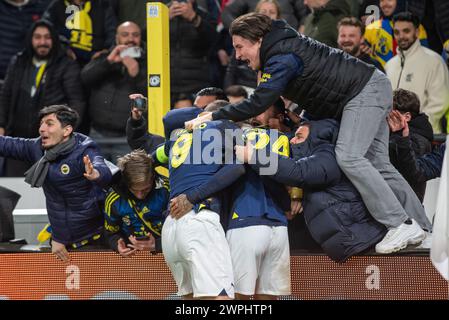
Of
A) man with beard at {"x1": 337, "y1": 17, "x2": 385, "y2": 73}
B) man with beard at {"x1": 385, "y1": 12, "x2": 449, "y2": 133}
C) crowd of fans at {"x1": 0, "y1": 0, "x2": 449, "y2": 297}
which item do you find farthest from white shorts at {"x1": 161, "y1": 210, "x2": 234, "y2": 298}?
man with beard at {"x1": 385, "y1": 12, "x2": 449, "y2": 133}

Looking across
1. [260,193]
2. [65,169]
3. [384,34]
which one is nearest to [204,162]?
[260,193]

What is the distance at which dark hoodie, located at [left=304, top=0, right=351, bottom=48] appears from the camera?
8703 mm

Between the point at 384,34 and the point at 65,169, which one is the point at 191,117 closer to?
the point at 65,169

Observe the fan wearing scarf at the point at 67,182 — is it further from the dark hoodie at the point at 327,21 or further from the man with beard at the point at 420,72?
the man with beard at the point at 420,72

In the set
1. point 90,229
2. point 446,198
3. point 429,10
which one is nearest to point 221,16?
point 429,10

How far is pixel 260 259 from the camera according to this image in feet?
20.3

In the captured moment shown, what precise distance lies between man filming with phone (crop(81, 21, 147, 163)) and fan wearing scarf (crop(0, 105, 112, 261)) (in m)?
1.83

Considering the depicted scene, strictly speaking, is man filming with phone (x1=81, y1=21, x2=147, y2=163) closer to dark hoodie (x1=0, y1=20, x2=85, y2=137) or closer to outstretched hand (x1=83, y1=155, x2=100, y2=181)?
dark hoodie (x1=0, y1=20, x2=85, y2=137)

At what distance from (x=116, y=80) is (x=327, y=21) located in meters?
2.01

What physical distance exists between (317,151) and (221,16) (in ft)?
10.7

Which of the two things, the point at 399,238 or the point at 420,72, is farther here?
the point at 420,72

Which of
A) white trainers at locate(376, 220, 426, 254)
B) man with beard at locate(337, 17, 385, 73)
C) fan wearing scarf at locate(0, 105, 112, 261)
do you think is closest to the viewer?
white trainers at locate(376, 220, 426, 254)

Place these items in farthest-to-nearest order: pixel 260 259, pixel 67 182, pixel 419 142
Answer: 1. pixel 419 142
2. pixel 67 182
3. pixel 260 259
